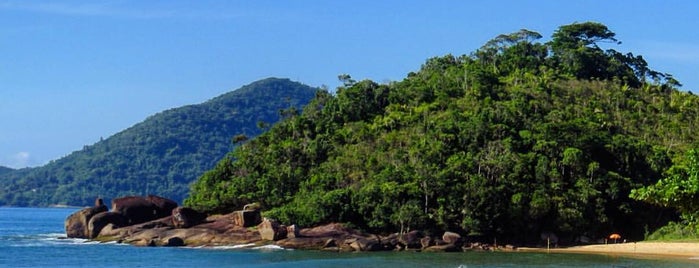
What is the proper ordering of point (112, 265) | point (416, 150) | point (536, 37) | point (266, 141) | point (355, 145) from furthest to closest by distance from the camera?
point (536, 37) → point (266, 141) → point (355, 145) → point (416, 150) → point (112, 265)

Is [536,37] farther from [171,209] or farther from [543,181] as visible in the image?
[171,209]

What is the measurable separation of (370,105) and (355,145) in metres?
9.36

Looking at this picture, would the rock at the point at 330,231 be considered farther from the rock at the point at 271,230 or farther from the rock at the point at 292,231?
the rock at the point at 271,230

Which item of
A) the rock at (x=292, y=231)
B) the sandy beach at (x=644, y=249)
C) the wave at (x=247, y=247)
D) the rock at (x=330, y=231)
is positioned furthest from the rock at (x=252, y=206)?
the sandy beach at (x=644, y=249)

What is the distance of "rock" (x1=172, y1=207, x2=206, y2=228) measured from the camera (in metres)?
76.6

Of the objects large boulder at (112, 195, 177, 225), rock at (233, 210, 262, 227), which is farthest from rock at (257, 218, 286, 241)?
large boulder at (112, 195, 177, 225)

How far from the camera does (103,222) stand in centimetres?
8169

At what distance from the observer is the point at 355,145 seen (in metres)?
84.4

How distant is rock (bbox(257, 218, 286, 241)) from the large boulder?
13.4 m

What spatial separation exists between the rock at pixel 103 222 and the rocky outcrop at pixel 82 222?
2.73ft

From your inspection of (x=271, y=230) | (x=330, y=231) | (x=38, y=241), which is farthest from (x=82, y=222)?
(x=330, y=231)

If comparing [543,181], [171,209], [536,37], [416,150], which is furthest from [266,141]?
[536,37]

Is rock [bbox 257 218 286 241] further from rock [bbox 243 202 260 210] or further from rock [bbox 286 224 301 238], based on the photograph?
rock [bbox 243 202 260 210]

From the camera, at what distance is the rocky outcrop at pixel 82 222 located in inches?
3282
